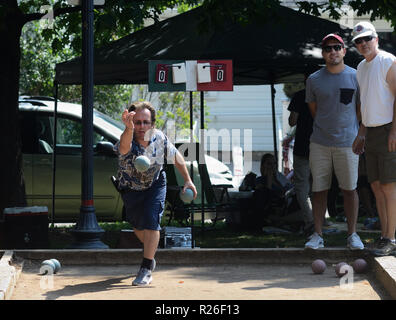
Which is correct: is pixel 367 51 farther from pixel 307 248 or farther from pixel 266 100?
pixel 266 100

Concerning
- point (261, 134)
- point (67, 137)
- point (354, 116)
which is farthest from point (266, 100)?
point (354, 116)

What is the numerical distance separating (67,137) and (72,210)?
114 centimetres

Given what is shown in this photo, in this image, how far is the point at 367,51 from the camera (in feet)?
25.5

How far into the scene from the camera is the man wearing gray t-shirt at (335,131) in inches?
322

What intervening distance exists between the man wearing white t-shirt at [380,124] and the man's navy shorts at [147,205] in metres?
2.10

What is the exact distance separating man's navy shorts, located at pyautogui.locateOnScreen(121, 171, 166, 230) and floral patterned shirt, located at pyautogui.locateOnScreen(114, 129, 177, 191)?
54mm

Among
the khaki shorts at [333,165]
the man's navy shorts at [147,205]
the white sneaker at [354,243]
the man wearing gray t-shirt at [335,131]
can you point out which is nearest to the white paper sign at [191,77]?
the man wearing gray t-shirt at [335,131]

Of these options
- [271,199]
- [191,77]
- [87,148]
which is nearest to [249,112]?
[271,199]

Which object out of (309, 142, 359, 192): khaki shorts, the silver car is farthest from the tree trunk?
(309, 142, 359, 192): khaki shorts

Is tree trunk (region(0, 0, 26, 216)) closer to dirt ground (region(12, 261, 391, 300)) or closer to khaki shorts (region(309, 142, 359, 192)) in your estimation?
dirt ground (region(12, 261, 391, 300))

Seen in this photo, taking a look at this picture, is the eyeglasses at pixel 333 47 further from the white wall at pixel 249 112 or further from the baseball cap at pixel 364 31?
the white wall at pixel 249 112

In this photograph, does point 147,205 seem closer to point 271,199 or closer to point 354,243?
point 354,243

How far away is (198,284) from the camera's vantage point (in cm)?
686

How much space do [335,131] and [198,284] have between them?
7.66 feet
